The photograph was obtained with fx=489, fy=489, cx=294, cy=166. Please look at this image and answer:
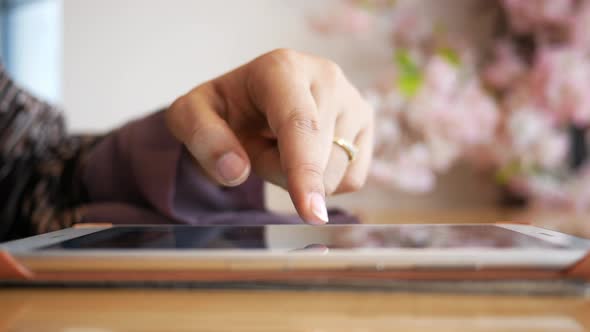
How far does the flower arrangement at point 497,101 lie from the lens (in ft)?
2.17

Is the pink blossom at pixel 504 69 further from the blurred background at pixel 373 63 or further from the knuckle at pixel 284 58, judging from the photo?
the knuckle at pixel 284 58

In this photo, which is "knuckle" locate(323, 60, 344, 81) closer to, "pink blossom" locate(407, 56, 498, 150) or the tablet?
the tablet

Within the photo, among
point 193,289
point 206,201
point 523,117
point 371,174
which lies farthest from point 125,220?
point 523,117

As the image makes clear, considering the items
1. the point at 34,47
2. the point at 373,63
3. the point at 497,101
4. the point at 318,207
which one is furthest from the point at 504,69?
the point at 34,47

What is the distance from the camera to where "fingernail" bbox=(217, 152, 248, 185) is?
254 millimetres

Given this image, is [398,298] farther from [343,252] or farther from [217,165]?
[217,165]

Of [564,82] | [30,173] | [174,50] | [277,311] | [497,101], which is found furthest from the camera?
[174,50]

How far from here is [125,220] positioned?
357 millimetres

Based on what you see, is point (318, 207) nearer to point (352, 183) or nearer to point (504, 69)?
point (352, 183)

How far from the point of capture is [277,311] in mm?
150

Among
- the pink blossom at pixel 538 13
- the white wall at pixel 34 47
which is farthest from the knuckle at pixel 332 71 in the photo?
the white wall at pixel 34 47

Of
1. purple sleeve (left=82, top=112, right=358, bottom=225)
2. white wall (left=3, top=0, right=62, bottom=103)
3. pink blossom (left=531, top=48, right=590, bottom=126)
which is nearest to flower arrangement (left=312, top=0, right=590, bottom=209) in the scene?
pink blossom (left=531, top=48, right=590, bottom=126)

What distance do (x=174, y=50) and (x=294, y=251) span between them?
799mm

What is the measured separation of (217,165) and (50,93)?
1.24 meters
